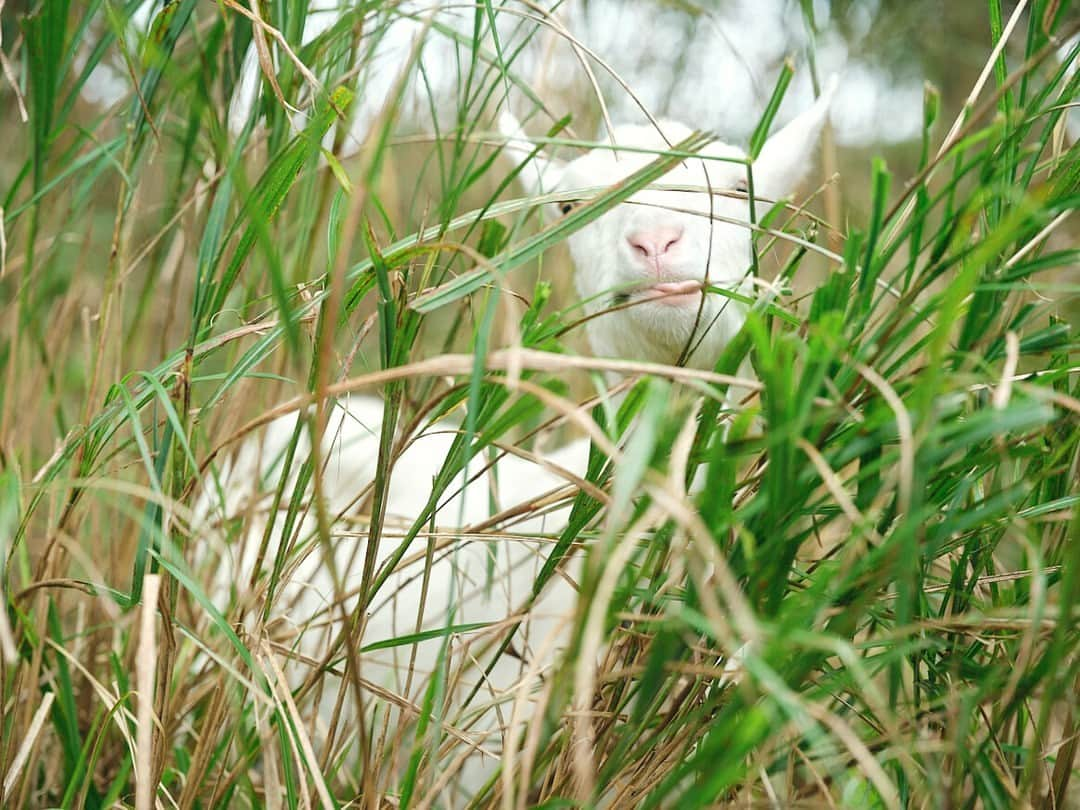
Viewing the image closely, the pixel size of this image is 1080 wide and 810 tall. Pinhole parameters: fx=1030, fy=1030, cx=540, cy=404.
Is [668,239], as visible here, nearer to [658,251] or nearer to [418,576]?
[658,251]

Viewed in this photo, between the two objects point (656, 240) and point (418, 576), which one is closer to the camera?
point (418, 576)

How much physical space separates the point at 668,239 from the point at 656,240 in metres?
0.02

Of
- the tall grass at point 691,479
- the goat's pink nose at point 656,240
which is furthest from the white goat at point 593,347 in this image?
the tall grass at point 691,479

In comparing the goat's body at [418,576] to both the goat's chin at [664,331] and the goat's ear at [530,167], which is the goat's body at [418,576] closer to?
the goat's chin at [664,331]

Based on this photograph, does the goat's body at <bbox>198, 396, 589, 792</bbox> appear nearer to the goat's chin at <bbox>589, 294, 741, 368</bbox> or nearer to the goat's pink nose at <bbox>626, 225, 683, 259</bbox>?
the goat's chin at <bbox>589, 294, 741, 368</bbox>

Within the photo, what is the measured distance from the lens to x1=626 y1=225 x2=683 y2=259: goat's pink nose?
161 centimetres

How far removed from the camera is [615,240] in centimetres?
185

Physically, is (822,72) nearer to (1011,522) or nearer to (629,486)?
(1011,522)

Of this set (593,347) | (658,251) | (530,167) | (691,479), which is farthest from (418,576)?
(530,167)

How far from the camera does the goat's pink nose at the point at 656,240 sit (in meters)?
1.61

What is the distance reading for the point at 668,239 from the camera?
5.29ft

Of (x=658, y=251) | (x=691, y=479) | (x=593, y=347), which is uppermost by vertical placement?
(x=658, y=251)

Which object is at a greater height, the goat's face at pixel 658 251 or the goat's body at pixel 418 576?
the goat's face at pixel 658 251

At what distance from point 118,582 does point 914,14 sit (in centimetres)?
378
